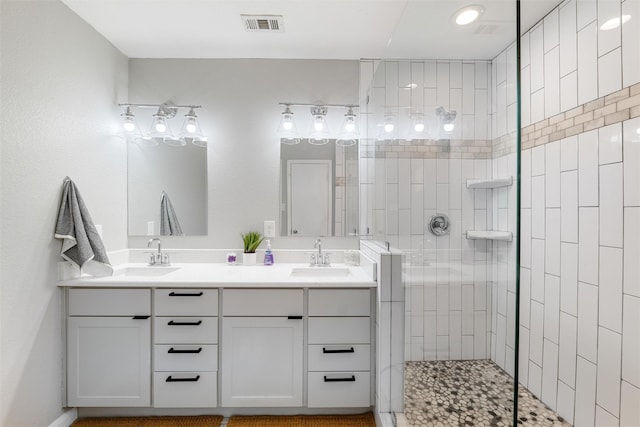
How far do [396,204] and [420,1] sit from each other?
0.87 meters

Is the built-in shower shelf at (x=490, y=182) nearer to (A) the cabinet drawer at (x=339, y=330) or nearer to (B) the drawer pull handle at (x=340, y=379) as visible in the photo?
(A) the cabinet drawer at (x=339, y=330)

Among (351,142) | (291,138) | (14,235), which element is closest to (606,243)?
(351,142)

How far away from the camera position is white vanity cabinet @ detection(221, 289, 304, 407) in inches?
71.5

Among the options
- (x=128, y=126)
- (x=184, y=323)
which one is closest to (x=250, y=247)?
(x=184, y=323)

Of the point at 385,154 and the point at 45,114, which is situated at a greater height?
the point at 45,114

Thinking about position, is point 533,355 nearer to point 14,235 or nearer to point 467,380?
point 467,380

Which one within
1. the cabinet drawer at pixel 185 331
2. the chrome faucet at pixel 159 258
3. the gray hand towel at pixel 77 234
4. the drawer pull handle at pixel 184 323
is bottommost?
the cabinet drawer at pixel 185 331

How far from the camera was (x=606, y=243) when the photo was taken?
1.41 meters

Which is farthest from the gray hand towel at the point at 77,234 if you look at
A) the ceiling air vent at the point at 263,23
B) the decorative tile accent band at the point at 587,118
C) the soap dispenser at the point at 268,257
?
the decorative tile accent band at the point at 587,118

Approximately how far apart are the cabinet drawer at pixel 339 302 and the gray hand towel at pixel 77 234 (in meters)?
1.20

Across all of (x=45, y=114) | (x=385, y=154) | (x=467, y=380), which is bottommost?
(x=467, y=380)

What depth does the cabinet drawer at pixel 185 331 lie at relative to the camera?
5.96ft

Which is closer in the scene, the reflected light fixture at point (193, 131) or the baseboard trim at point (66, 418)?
the baseboard trim at point (66, 418)

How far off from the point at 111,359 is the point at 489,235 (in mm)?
1968
